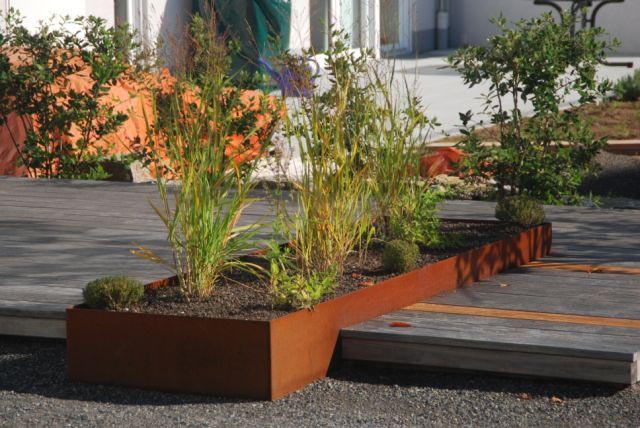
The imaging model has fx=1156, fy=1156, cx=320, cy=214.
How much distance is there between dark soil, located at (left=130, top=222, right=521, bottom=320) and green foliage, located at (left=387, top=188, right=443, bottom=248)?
6cm

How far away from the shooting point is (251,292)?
4.14 metres

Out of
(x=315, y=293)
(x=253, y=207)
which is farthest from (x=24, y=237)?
(x=315, y=293)

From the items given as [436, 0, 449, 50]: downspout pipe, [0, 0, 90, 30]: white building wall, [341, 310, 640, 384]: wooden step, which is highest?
[436, 0, 449, 50]: downspout pipe

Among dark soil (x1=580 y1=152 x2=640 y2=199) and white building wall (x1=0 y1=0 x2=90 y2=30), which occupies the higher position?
white building wall (x1=0 y1=0 x2=90 y2=30)

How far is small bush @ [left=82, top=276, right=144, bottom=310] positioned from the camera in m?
3.84

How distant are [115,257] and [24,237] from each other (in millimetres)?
731

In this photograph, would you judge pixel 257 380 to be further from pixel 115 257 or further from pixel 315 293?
pixel 115 257

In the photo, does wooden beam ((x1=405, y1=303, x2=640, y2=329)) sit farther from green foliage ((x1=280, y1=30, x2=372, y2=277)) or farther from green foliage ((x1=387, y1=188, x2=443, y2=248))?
green foliage ((x1=387, y1=188, x2=443, y2=248))

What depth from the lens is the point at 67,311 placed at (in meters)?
3.87

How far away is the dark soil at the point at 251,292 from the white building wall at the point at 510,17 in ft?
68.1

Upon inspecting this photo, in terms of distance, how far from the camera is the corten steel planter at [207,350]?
3.67m

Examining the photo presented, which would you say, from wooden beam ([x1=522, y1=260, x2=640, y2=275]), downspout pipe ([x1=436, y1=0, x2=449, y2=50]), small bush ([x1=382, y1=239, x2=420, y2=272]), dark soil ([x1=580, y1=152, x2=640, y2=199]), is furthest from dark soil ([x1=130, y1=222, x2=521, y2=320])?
downspout pipe ([x1=436, y1=0, x2=449, y2=50])

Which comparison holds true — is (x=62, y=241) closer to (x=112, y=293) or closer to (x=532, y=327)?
(x=112, y=293)

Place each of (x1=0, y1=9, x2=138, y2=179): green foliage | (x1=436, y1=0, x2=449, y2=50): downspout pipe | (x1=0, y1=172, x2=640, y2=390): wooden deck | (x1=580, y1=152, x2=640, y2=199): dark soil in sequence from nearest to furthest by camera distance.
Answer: (x1=0, y1=172, x2=640, y2=390): wooden deck < (x1=0, y1=9, x2=138, y2=179): green foliage < (x1=580, y1=152, x2=640, y2=199): dark soil < (x1=436, y1=0, x2=449, y2=50): downspout pipe
